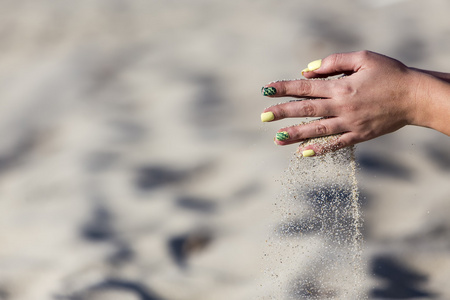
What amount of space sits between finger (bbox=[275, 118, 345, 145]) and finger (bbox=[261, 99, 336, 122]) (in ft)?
0.07

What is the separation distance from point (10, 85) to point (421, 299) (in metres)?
1.51

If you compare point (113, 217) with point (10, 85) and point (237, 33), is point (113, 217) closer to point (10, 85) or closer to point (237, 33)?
point (10, 85)

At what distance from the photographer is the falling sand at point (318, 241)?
54.8 inches

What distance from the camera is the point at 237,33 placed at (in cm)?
184

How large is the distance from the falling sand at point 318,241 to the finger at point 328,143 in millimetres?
250

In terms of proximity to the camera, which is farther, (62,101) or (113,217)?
(62,101)

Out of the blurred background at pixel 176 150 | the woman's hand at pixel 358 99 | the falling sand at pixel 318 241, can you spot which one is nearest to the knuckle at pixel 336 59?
the woman's hand at pixel 358 99

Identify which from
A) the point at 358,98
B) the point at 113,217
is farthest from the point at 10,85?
the point at 358,98

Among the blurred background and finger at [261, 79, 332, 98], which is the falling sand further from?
finger at [261, 79, 332, 98]

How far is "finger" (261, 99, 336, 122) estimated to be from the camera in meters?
1.04

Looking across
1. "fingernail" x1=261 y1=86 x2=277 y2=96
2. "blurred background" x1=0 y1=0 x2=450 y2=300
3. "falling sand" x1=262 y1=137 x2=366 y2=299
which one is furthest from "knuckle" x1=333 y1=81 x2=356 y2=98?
"blurred background" x1=0 y1=0 x2=450 y2=300

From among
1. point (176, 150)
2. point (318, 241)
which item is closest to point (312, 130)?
point (318, 241)

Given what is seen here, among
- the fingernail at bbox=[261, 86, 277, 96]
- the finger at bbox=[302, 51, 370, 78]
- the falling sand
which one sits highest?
the finger at bbox=[302, 51, 370, 78]

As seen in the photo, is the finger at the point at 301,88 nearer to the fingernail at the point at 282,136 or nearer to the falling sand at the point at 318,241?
the fingernail at the point at 282,136
